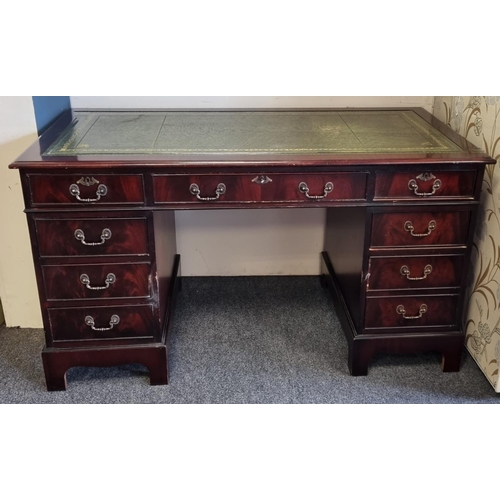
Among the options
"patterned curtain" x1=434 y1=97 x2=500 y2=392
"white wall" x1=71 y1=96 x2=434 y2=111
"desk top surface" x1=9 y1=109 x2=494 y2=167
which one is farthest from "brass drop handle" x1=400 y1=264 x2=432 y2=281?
"white wall" x1=71 y1=96 x2=434 y2=111

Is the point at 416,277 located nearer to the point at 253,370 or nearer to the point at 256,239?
the point at 253,370

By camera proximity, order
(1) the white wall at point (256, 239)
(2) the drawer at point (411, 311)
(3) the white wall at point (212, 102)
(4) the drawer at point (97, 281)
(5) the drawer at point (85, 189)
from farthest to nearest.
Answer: (1) the white wall at point (256, 239)
(3) the white wall at point (212, 102)
(2) the drawer at point (411, 311)
(4) the drawer at point (97, 281)
(5) the drawer at point (85, 189)

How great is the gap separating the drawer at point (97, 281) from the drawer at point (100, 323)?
0.04 m

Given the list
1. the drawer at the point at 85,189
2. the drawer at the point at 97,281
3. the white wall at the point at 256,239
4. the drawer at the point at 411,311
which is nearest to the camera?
the drawer at the point at 85,189

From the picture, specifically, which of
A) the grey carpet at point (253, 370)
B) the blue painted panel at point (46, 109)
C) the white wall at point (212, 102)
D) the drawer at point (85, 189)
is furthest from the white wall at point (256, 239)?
the drawer at point (85, 189)

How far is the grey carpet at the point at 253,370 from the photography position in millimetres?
1605

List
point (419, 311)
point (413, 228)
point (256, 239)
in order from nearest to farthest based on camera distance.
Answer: point (413, 228) < point (419, 311) < point (256, 239)

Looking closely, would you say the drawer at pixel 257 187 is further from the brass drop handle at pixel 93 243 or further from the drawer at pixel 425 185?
the brass drop handle at pixel 93 243

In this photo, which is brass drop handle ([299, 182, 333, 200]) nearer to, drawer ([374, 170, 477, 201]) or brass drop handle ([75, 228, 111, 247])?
drawer ([374, 170, 477, 201])

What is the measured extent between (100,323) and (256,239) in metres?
0.77

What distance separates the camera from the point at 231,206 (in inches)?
57.6

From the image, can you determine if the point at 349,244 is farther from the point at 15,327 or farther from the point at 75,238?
the point at 15,327

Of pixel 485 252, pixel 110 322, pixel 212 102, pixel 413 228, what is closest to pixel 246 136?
pixel 212 102

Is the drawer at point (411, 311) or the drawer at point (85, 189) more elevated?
the drawer at point (85, 189)
